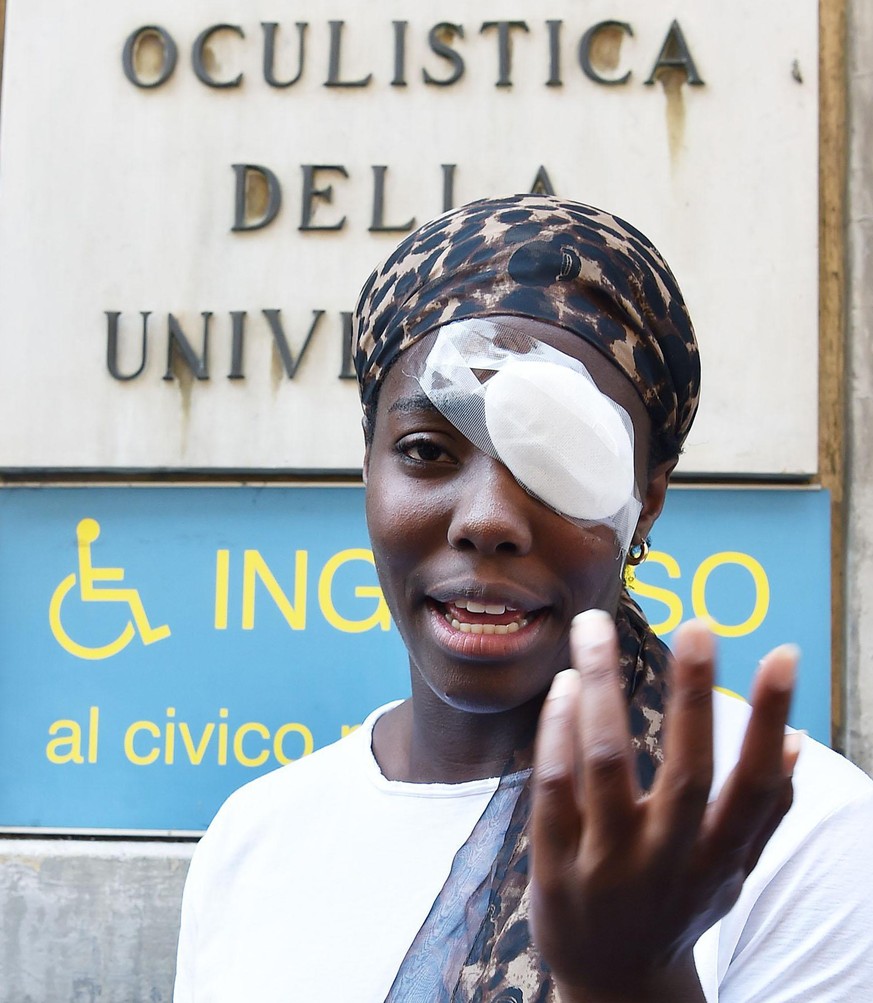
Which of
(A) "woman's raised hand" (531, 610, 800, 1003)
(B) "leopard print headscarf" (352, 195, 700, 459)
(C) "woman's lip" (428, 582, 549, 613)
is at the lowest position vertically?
(A) "woman's raised hand" (531, 610, 800, 1003)

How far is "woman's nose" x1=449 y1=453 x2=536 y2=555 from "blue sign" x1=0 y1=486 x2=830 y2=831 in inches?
64.9

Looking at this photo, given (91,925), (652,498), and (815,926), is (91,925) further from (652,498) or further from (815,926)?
(815,926)

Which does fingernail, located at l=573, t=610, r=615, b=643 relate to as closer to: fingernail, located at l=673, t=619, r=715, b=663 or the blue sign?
fingernail, located at l=673, t=619, r=715, b=663

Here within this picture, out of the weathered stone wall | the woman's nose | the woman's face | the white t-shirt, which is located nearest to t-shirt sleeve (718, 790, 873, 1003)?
the white t-shirt

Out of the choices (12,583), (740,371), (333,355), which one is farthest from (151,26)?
(740,371)

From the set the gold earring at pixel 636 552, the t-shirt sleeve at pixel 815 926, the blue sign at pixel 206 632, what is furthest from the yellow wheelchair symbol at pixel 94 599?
the t-shirt sleeve at pixel 815 926

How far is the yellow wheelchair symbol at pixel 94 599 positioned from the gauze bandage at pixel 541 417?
1906 mm

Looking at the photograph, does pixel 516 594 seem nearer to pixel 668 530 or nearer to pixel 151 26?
pixel 668 530

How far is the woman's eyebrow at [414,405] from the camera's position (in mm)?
1357

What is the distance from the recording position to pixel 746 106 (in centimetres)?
294

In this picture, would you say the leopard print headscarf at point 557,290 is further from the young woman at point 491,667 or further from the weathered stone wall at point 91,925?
the weathered stone wall at point 91,925

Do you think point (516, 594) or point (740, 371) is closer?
point (516, 594)

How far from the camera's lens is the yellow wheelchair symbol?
3.00 meters

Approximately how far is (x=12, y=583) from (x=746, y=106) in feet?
8.12
